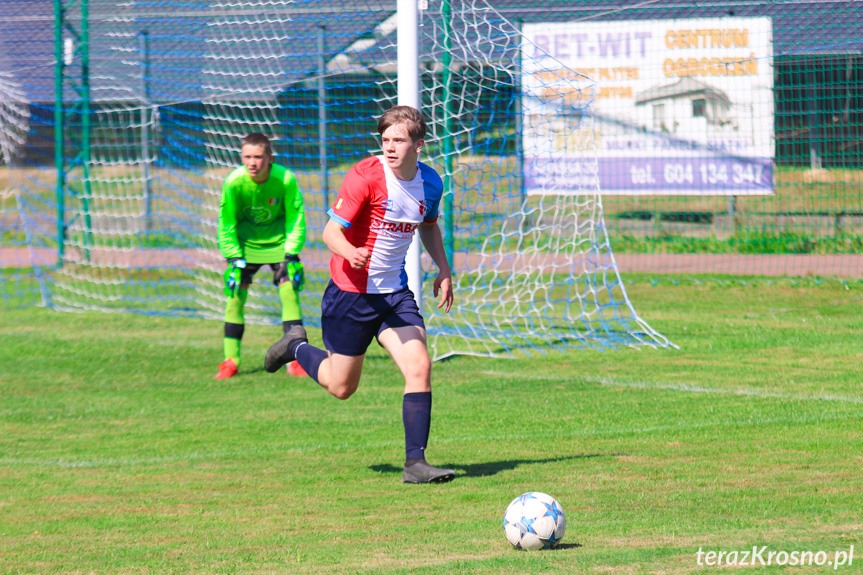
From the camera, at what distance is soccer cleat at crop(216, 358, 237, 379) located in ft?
28.5

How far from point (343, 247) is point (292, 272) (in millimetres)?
3493

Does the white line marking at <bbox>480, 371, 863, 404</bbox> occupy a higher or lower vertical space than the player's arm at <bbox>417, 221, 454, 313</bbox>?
lower

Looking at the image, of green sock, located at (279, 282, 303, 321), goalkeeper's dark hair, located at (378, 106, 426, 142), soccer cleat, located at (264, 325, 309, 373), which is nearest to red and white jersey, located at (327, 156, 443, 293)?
goalkeeper's dark hair, located at (378, 106, 426, 142)

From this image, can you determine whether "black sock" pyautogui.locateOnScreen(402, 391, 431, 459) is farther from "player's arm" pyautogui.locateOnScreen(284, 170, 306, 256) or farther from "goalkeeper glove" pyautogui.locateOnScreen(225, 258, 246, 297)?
"goalkeeper glove" pyautogui.locateOnScreen(225, 258, 246, 297)

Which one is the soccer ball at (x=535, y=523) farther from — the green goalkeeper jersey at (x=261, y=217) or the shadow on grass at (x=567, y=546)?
the green goalkeeper jersey at (x=261, y=217)

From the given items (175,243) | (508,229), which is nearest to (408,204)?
(508,229)

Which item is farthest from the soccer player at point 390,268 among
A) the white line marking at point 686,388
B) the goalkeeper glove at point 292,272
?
Answer: the goalkeeper glove at point 292,272

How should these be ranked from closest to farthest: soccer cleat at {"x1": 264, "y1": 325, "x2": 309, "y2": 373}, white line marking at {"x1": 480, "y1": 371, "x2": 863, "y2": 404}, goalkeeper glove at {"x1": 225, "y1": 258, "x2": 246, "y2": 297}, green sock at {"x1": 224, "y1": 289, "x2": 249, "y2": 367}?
1. soccer cleat at {"x1": 264, "y1": 325, "x2": 309, "y2": 373}
2. white line marking at {"x1": 480, "y1": 371, "x2": 863, "y2": 404}
3. goalkeeper glove at {"x1": 225, "y1": 258, "x2": 246, "y2": 297}
4. green sock at {"x1": 224, "y1": 289, "x2": 249, "y2": 367}

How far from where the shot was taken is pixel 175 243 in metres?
14.0

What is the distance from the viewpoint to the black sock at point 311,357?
589cm

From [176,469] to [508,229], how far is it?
19.2ft

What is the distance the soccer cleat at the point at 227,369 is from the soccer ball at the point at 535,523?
5.00m

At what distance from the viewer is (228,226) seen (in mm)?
8523

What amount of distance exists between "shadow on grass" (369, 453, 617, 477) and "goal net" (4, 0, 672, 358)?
3.94 meters
